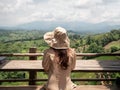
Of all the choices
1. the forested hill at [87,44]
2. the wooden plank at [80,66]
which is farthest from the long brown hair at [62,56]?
the forested hill at [87,44]

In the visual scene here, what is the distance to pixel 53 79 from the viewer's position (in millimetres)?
4957

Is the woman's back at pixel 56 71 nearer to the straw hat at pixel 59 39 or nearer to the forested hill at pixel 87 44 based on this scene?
the straw hat at pixel 59 39

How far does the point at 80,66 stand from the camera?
598 cm

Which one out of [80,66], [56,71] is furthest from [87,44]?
[56,71]

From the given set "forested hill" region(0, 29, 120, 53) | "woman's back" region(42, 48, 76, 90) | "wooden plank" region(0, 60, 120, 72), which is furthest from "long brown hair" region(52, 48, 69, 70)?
"forested hill" region(0, 29, 120, 53)

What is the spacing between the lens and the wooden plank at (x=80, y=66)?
222 inches

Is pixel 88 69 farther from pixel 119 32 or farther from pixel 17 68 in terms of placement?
pixel 119 32

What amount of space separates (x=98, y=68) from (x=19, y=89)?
5.15 ft

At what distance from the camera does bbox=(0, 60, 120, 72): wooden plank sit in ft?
18.5

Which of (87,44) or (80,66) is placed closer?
(80,66)

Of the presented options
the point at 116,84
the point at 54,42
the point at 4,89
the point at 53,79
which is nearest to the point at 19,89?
the point at 4,89

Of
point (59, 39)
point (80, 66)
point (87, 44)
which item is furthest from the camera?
point (87, 44)

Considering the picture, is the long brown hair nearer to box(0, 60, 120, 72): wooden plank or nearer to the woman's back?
the woman's back

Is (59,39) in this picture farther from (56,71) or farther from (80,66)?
(80,66)
